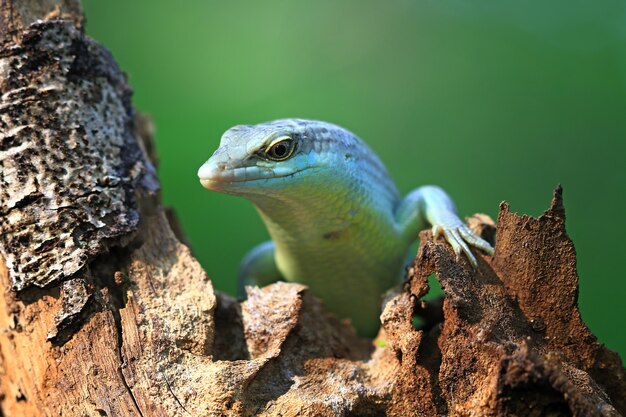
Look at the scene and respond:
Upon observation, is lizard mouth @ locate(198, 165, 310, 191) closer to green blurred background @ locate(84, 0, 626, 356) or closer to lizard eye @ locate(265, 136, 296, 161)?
lizard eye @ locate(265, 136, 296, 161)

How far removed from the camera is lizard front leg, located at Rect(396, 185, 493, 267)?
2250mm

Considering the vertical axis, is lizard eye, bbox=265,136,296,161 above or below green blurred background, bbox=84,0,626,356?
below

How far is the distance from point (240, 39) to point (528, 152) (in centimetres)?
311

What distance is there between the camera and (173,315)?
2.04m

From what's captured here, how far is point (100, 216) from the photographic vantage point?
6.91 ft

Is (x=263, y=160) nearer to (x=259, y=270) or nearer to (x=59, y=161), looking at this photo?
(x=59, y=161)

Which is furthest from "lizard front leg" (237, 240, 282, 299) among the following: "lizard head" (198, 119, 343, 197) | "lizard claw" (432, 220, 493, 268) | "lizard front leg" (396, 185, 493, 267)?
"lizard claw" (432, 220, 493, 268)

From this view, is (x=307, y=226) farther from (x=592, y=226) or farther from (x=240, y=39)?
(x=240, y=39)

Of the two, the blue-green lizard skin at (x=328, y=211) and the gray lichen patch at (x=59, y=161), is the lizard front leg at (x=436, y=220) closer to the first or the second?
the blue-green lizard skin at (x=328, y=211)

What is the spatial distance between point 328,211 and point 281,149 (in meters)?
0.43

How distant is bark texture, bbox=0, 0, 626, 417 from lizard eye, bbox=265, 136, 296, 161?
22.4 inches

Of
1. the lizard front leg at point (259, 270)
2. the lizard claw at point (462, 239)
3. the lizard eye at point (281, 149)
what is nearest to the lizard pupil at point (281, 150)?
the lizard eye at point (281, 149)

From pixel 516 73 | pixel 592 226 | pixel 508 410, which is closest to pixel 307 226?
pixel 508 410

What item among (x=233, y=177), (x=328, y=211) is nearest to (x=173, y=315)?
(x=233, y=177)
